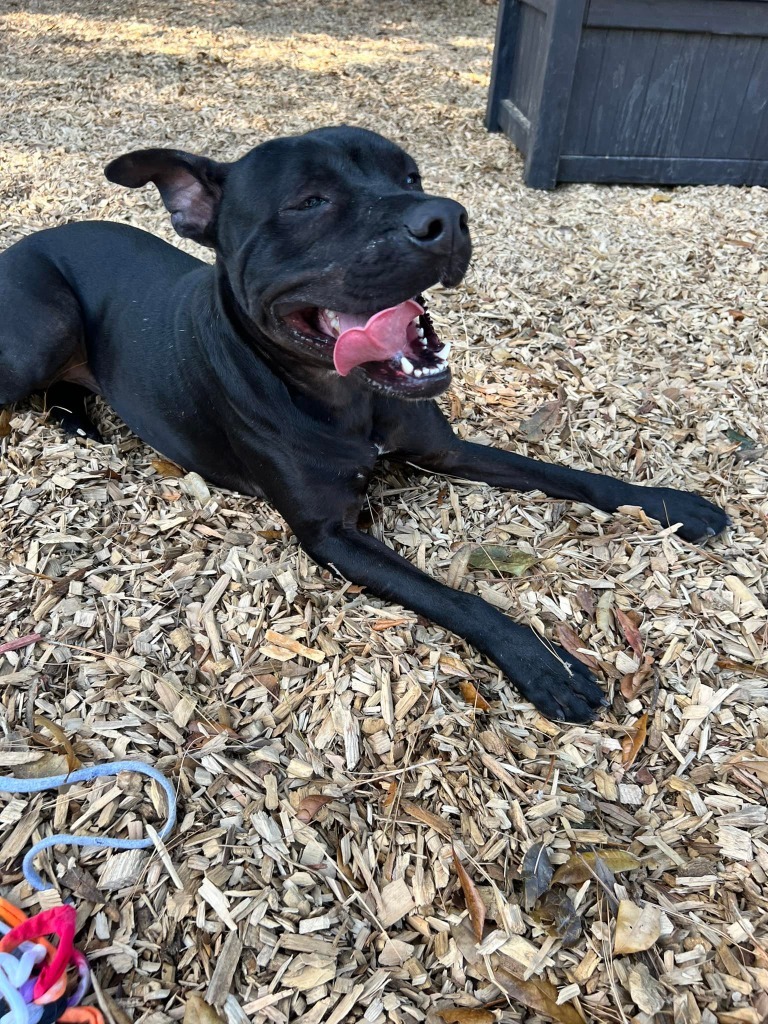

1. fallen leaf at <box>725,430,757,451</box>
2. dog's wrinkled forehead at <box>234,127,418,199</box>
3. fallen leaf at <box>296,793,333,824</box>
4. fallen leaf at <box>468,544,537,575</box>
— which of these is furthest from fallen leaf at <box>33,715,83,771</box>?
fallen leaf at <box>725,430,757,451</box>

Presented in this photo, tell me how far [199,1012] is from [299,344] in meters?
1.93

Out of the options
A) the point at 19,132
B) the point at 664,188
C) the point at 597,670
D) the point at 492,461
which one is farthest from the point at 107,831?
the point at 19,132

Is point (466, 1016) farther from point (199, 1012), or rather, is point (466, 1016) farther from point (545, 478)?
point (545, 478)

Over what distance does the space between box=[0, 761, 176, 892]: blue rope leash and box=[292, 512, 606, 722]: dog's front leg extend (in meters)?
0.97

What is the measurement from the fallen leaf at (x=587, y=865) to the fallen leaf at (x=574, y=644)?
0.65 meters

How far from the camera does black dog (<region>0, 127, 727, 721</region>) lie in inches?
95.9

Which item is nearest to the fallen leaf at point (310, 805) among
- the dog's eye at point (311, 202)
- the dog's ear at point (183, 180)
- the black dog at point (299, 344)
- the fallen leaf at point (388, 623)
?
the fallen leaf at point (388, 623)

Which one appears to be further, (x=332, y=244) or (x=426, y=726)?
(x=332, y=244)

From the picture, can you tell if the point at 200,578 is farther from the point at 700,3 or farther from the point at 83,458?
the point at 700,3

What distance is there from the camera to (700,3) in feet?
19.0

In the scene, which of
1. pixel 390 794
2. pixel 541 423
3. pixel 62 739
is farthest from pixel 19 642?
pixel 541 423

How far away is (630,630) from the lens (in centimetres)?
267

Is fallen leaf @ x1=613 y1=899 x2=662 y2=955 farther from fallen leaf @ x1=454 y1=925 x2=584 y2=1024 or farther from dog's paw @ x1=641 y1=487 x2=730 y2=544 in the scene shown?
dog's paw @ x1=641 y1=487 x2=730 y2=544

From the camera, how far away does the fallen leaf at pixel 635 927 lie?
6.15 ft
